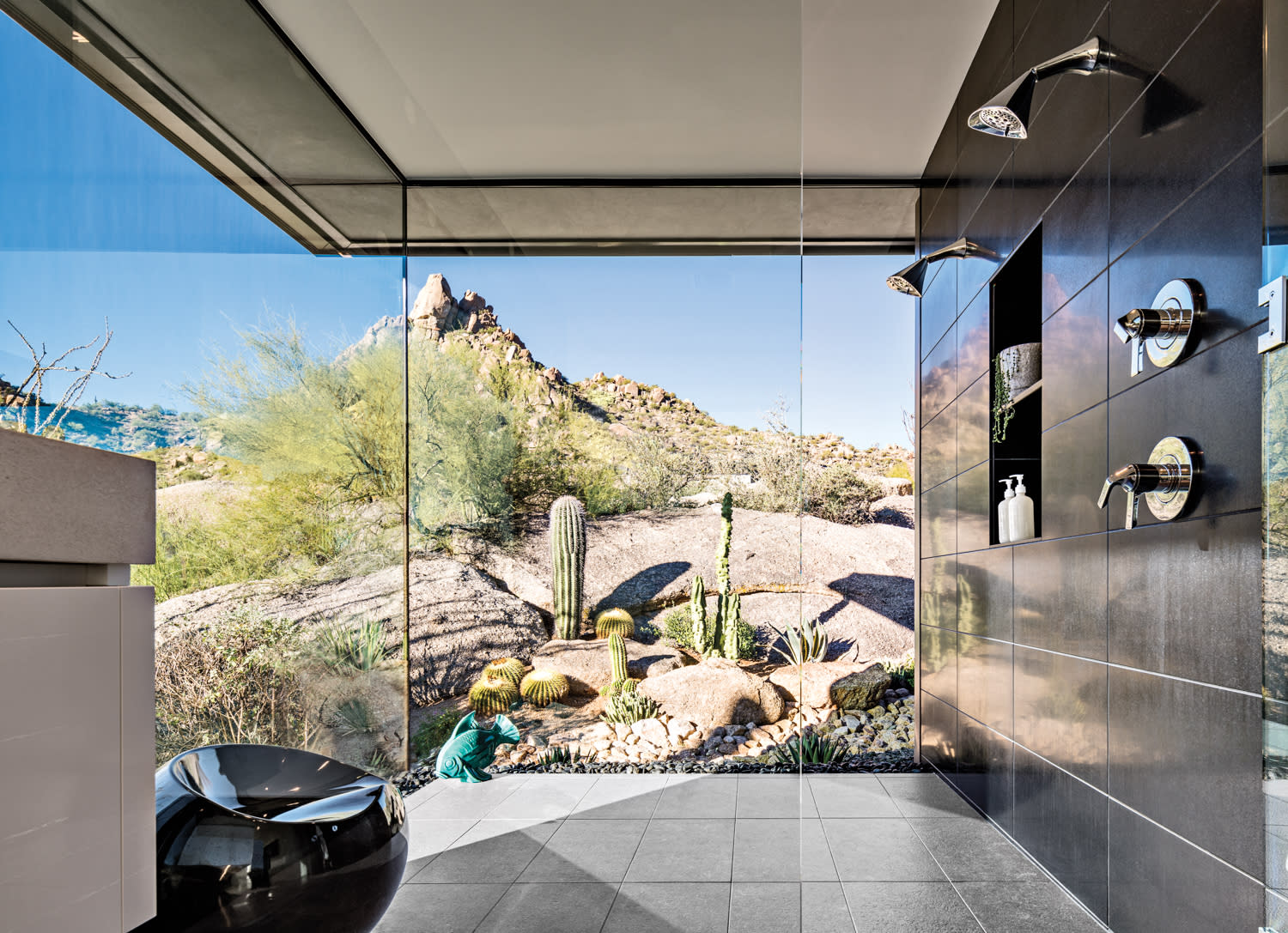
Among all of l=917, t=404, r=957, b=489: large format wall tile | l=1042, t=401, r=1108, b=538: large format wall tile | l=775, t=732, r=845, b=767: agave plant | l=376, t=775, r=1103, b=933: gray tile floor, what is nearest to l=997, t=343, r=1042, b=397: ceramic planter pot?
l=1042, t=401, r=1108, b=538: large format wall tile

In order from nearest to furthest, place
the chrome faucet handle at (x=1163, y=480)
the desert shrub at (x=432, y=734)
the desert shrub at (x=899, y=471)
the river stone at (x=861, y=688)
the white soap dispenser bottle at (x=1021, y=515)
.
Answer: the desert shrub at (x=432, y=734)
the chrome faucet handle at (x=1163, y=480)
the white soap dispenser bottle at (x=1021, y=515)
the river stone at (x=861, y=688)
the desert shrub at (x=899, y=471)

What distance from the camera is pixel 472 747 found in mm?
1766

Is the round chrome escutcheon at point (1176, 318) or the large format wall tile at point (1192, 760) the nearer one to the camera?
the large format wall tile at point (1192, 760)

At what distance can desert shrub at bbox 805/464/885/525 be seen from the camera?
Answer: 5027 mm

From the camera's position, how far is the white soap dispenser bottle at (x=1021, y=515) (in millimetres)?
2947

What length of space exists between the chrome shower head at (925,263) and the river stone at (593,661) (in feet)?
7.60

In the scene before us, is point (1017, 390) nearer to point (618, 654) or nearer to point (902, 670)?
point (618, 654)

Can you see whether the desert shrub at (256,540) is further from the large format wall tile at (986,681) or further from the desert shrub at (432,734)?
the large format wall tile at (986,681)

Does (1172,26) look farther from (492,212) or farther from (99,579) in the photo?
(99,579)

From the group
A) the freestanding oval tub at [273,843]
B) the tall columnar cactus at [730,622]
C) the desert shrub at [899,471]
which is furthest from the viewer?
the desert shrub at [899,471]

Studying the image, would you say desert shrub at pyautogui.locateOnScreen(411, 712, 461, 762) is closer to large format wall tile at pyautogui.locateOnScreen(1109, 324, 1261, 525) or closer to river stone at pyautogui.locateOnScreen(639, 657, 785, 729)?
river stone at pyautogui.locateOnScreen(639, 657, 785, 729)

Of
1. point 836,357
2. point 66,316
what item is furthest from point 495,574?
point 836,357

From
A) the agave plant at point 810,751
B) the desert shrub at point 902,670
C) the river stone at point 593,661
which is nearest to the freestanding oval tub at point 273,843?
the river stone at point 593,661

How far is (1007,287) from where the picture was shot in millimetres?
3264
